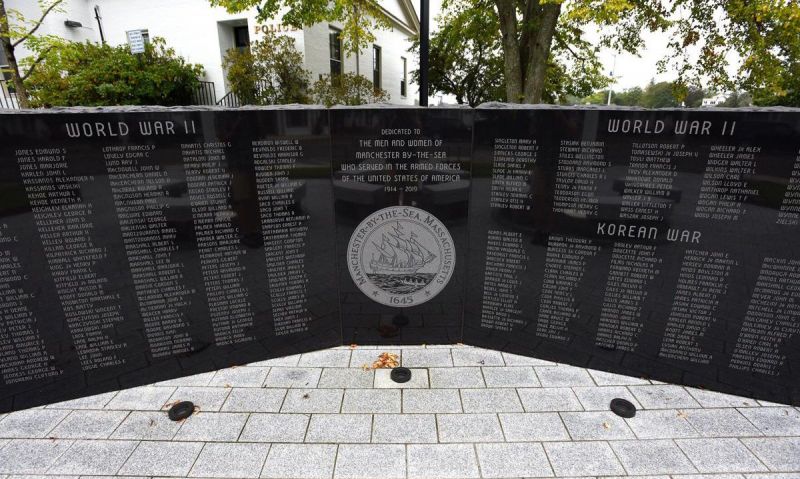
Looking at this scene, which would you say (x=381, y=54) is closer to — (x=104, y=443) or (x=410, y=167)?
(x=410, y=167)

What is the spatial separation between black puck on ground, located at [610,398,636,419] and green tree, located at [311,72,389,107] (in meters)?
14.2

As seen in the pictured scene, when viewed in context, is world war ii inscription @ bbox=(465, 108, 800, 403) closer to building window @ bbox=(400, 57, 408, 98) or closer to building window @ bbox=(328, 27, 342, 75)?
building window @ bbox=(328, 27, 342, 75)

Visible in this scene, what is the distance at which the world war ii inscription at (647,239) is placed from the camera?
3689 millimetres

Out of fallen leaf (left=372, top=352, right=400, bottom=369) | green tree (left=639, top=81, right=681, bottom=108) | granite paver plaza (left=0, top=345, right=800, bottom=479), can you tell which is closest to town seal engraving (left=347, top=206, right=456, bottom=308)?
fallen leaf (left=372, top=352, right=400, bottom=369)

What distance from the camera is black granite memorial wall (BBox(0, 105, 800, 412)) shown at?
3.71 metres

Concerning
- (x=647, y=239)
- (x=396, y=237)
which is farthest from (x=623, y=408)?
(x=396, y=237)

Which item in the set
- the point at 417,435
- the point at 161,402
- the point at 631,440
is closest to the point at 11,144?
the point at 161,402

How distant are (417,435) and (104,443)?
2774 mm

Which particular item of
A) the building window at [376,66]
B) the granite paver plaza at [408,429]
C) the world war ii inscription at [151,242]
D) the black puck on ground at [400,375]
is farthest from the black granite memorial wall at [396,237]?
the building window at [376,66]

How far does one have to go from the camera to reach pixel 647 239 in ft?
13.4

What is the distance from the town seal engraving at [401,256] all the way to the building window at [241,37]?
17.1 metres

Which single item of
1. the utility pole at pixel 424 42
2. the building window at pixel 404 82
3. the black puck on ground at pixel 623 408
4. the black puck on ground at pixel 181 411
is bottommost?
the black puck on ground at pixel 181 411

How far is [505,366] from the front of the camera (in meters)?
4.61

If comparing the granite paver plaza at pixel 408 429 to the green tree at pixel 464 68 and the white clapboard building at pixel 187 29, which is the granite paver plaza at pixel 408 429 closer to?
the white clapboard building at pixel 187 29
